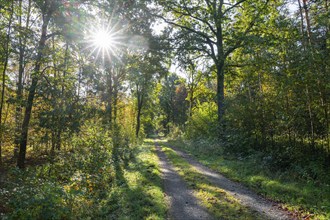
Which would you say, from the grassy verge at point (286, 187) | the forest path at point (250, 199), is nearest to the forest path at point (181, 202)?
the forest path at point (250, 199)

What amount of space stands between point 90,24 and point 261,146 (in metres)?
11.3

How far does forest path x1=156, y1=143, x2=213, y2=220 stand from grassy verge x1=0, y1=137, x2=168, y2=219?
0.96 ft

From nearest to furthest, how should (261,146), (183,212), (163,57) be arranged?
(183,212)
(261,146)
(163,57)

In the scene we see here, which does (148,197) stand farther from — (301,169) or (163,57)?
(163,57)

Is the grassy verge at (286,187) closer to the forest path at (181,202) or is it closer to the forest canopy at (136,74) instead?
the forest canopy at (136,74)

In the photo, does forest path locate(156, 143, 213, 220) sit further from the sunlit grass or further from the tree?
the tree

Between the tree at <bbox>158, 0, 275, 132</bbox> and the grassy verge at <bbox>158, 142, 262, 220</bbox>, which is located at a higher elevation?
the tree at <bbox>158, 0, 275, 132</bbox>

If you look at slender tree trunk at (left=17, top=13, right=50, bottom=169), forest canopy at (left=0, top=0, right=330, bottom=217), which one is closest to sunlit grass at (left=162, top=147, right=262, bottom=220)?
forest canopy at (left=0, top=0, right=330, bottom=217)

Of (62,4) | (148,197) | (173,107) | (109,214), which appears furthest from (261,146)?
(173,107)

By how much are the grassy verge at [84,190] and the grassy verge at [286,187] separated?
338cm

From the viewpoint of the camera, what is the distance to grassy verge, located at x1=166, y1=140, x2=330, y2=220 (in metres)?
6.32

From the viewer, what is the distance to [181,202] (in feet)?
24.1

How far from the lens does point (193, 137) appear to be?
83.2ft

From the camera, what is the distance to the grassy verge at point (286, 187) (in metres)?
6.32
